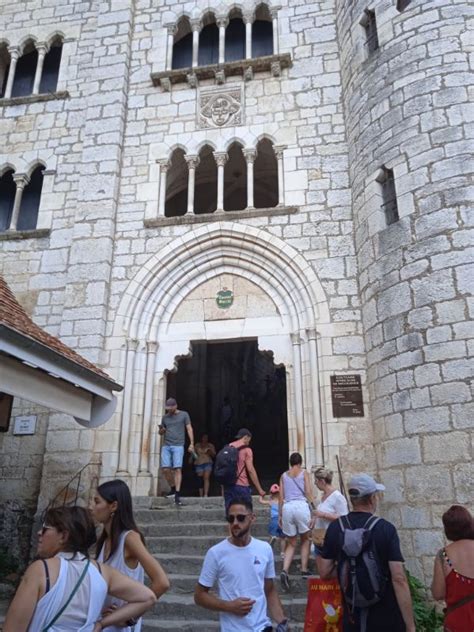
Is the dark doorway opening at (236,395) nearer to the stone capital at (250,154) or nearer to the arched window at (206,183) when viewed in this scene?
the arched window at (206,183)

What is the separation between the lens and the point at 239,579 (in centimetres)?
271

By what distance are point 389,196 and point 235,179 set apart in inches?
208

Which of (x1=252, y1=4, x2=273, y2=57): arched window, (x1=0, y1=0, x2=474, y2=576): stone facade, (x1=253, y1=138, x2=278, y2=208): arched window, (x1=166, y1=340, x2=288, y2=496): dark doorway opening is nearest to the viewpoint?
(x1=0, y1=0, x2=474, y2=576): stone facade

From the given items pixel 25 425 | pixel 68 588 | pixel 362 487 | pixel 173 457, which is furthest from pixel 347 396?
pixel 68 588

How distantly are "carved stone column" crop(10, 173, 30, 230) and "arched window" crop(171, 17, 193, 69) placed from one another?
12.8ft

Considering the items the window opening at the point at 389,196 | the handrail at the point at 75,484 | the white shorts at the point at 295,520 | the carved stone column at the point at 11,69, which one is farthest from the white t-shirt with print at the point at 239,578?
the carved stone column at the point at 11,69

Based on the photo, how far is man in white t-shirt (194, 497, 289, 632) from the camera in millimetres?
2627

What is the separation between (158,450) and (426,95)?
6.83 m

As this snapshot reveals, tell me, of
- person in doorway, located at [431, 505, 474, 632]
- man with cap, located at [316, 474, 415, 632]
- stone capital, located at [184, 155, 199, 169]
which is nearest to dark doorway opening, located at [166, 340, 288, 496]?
stone capital, located at [184, 155, 199, 169]

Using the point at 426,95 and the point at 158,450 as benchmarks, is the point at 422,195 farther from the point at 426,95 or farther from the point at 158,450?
the point at 158,450

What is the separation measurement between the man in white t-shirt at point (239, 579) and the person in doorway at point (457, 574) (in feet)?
3.27

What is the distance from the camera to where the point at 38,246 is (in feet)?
31.5

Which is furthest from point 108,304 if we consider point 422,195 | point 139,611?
point 139,611

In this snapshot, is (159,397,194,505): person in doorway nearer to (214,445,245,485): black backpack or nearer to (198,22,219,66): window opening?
(214,445,245,485): black backpack
